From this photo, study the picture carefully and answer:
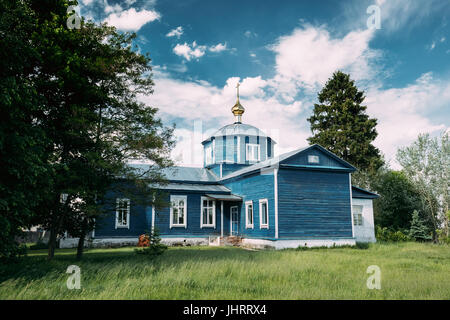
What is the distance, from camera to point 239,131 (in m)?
25.7

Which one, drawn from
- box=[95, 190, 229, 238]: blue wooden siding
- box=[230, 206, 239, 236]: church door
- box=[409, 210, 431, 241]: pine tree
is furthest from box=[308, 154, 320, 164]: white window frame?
box=[409, 210, 431, 241]: pine tree

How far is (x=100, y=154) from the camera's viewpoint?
12.1 meters

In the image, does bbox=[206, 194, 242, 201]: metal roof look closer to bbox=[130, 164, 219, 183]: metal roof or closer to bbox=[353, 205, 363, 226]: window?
bbox=[130, 164, 219, 183]: metal roof

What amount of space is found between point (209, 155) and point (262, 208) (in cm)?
984

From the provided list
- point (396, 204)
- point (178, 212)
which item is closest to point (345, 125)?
point (396, 204)

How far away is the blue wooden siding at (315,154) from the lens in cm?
1818

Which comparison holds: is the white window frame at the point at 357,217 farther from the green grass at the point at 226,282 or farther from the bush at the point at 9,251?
the bush at the point at 9,251

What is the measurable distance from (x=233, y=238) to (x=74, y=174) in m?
12.0

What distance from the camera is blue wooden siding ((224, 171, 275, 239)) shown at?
1775cm

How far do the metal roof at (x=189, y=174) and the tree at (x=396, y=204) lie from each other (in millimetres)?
15294

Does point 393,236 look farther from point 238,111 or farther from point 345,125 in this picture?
point 238,111

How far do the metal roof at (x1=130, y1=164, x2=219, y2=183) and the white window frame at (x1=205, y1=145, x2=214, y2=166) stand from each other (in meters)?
0.75
